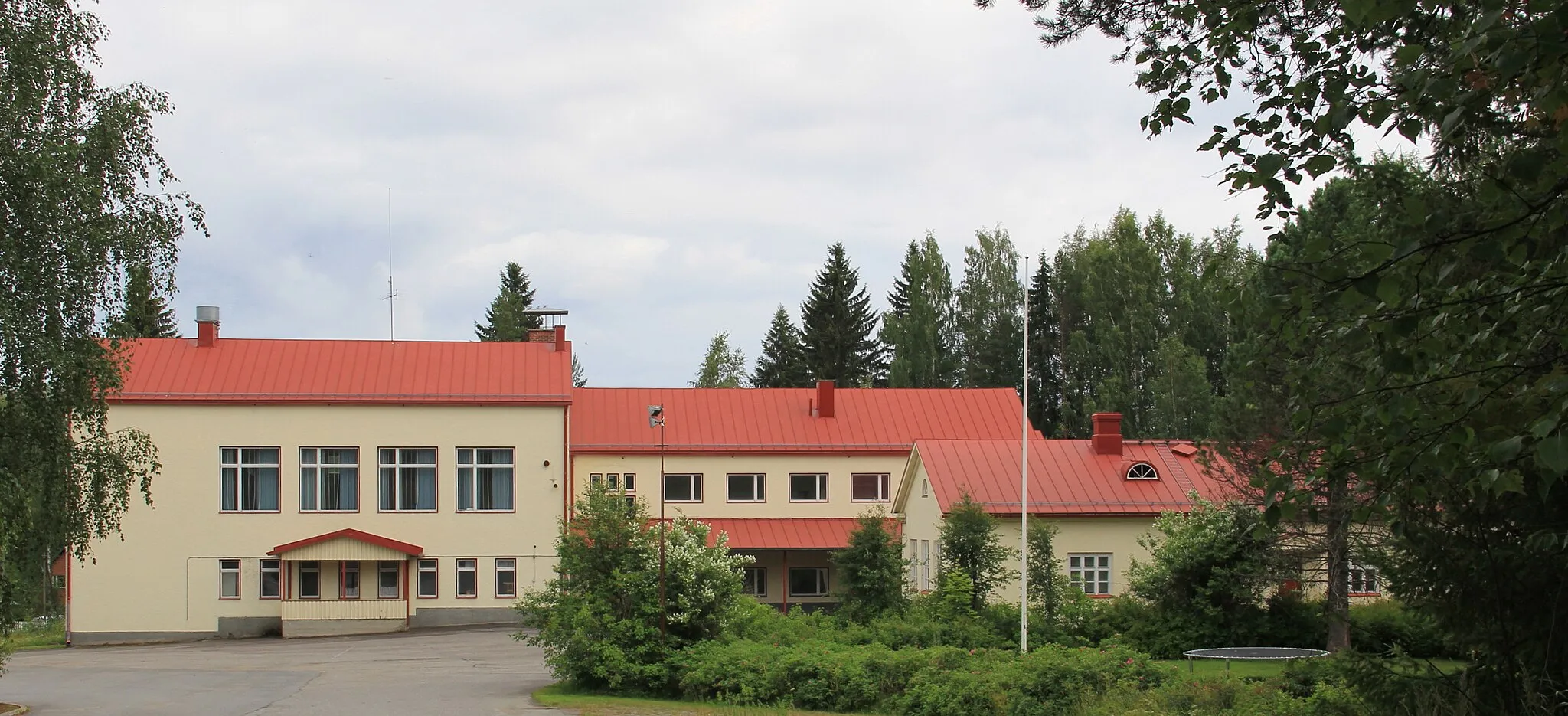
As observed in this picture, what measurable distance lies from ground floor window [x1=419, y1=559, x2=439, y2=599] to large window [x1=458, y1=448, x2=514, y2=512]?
1.80 meters

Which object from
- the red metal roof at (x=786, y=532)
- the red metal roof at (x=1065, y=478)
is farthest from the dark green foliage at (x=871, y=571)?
the red metal roof at (x=786, y=532)

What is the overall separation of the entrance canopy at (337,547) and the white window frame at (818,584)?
1267 centimetres

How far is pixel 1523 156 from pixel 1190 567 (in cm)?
2440

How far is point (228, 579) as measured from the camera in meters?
39.7

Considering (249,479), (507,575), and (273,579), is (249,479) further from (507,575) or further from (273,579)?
(507,575)

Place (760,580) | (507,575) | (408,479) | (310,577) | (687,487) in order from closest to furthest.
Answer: (310,577) < (507,575) < (408,479) < (760,580) < (687,487)

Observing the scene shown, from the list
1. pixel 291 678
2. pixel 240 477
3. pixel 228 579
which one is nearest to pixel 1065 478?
pixel 291 678

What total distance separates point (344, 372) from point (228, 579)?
6818 mm

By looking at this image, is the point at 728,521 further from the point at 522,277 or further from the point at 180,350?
the point at 522,277

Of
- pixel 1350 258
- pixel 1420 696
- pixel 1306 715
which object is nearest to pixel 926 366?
pixel 1306 715

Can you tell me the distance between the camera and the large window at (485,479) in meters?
40.7

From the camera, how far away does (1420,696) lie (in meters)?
8.87

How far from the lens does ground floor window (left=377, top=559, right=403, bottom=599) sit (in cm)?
3975

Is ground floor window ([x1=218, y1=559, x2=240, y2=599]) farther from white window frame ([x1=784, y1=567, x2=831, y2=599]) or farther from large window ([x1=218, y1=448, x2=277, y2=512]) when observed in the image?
white window frame ([x1=784, y1=567, x2=831, y2=599])
